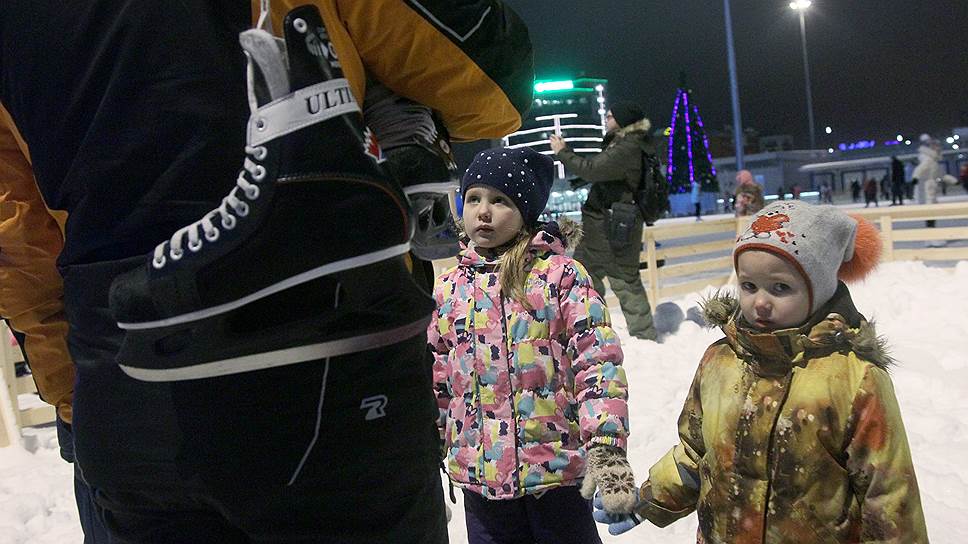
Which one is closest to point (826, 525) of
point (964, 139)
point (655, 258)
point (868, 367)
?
point (868, 367)

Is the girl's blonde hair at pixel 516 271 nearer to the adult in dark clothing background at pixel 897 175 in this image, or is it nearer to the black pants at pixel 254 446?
the black pants at pixel 254 446

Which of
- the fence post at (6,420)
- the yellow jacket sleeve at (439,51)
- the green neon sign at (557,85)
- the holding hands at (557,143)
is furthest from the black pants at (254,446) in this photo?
the green neon sign at (557,85)

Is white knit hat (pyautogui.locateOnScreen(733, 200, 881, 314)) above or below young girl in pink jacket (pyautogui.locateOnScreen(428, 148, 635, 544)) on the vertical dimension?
above

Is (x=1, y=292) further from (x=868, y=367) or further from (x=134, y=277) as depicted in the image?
(x=868, y=367)

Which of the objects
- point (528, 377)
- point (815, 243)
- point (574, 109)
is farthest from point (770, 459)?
point (574, 109)

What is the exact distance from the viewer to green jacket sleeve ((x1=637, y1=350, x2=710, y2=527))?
2318 mm

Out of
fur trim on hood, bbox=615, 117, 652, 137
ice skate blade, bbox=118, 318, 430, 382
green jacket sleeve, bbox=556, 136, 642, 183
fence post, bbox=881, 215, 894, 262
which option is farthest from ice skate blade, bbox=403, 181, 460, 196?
fence post, bbox=881, 215, 894, 262

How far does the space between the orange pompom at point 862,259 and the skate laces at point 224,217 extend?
2.01m

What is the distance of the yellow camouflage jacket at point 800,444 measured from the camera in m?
1.92

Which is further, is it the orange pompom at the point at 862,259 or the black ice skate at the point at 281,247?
the orange pompom at the point at 862,259

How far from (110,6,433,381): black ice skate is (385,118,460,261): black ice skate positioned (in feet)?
0.85

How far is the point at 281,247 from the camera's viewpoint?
39.6 inches

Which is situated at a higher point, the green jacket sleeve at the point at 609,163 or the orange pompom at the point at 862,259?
the green jacket sleeve at the point at 609,163

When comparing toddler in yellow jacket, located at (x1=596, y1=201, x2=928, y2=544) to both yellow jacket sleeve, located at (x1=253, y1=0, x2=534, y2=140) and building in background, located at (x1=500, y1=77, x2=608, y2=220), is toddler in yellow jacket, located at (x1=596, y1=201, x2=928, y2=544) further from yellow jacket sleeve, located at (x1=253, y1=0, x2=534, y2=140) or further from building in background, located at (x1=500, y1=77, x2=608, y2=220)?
building in background, located at (x1=500, y1=77, x2=608, y2=220)
